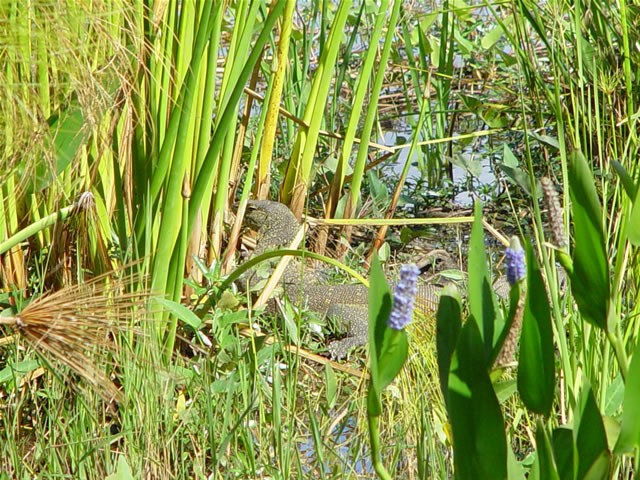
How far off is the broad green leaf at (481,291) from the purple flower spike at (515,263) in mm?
27

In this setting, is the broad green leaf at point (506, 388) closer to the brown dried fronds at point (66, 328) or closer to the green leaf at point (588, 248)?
the green leaf at point (588, 248)

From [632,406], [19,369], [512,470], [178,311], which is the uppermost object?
[632,406]

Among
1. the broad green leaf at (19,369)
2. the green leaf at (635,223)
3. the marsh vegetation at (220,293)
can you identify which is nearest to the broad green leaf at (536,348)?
the marsh vegetation at (220,293)

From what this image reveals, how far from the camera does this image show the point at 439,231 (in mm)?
3654

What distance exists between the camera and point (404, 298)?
0.78 metres

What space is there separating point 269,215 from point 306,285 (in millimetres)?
316

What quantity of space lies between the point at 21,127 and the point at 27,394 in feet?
2.51

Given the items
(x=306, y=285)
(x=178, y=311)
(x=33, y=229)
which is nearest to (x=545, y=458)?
(x=178, y=311)

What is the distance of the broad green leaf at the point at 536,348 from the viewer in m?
0.89

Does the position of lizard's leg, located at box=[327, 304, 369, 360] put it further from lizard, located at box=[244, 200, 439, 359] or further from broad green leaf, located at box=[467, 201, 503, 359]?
broad green leaf, located at box=[467, 201, 503, 359]

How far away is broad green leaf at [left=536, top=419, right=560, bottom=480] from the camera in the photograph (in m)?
0.91

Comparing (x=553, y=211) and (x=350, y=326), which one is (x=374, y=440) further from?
(x=350, y=326)

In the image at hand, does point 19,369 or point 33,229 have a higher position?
point 33,229

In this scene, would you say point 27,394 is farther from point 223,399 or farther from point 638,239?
point 638,239
